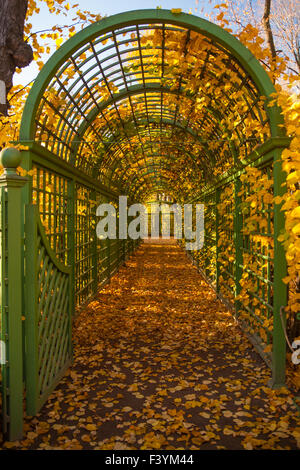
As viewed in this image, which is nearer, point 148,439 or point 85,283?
point 148,439

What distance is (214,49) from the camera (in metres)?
4.38

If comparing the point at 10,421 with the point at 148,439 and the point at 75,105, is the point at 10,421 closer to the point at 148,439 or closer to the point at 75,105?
the point at 148,439

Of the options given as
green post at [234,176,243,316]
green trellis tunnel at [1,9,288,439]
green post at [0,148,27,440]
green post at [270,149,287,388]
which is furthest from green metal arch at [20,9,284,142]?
green post at [234,176,243,316]

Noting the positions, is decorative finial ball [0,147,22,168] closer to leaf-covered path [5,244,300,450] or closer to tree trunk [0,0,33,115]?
tree trunk [0,0,33,115]

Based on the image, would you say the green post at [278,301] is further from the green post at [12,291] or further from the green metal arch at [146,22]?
the green post at [12,291]

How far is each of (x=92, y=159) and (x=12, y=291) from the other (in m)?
5.16

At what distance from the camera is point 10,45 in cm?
379

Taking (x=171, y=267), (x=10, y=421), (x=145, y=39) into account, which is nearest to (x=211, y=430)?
(x=10, y=421)

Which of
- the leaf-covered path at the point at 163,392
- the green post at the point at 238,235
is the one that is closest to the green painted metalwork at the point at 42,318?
the leaf-covered path at the point at 163,392

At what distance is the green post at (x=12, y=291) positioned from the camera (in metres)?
2.46

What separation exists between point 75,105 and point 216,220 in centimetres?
361

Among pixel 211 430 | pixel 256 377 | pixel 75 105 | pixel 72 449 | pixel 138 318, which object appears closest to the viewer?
pixel 72 449

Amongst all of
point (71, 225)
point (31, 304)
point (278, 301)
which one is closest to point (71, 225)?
point (71, 225)

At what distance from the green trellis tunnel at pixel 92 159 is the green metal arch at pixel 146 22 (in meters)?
0.01
